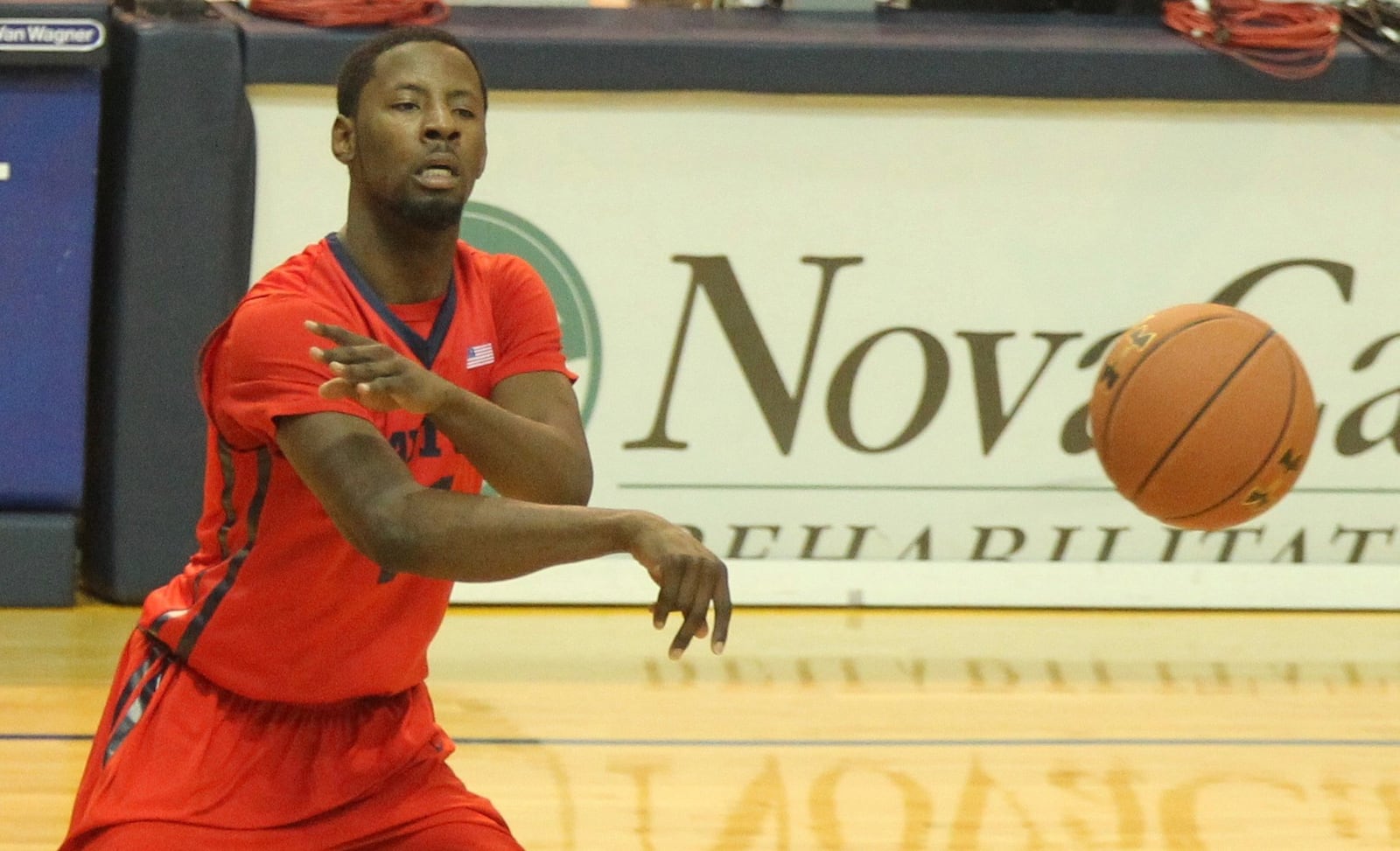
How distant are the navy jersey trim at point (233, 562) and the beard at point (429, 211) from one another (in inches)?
15.3

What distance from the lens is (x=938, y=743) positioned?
15.8ft

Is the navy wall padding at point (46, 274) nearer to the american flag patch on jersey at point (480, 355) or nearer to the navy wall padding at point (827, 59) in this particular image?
the navy wall padding at point (827, 59)

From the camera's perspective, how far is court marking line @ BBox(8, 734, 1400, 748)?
4.71 m

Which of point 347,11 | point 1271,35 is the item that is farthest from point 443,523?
point 1271,35

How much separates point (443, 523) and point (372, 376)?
0.73ft

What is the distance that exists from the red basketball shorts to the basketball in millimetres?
2071

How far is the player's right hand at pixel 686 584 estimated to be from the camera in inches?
90.0

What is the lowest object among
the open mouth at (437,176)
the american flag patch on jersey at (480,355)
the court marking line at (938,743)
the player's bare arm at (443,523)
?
the court marking line at (938,743)

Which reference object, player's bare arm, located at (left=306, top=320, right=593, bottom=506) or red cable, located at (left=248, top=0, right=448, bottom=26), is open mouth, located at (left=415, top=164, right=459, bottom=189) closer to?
player's bare arm, located at (left=306, top=320, right=593, bottom=506)

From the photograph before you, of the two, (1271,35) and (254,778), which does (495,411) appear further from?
(1271,35)

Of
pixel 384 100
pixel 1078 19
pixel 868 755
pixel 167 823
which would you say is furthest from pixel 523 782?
pixel 1078 19

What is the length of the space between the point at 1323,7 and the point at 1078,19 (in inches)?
28.3

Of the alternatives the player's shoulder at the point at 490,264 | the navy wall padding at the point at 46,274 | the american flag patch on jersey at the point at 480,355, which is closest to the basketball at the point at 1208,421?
the player's shoulder at the point at 490,264

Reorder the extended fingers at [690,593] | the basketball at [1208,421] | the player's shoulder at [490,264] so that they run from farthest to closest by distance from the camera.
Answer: the basketball at [1208,421], the player's shoulder at [490,264], the extended fingers at [690,593]
